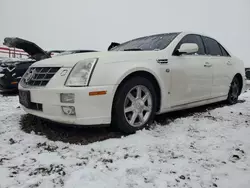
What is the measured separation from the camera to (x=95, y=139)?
246 cm

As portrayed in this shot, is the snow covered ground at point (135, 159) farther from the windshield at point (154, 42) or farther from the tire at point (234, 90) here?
the tire at point (234, 90)

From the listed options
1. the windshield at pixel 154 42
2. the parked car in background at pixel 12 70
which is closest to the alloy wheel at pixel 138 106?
the windshield at pixel 154 42

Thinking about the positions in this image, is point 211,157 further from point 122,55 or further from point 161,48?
point 161,48

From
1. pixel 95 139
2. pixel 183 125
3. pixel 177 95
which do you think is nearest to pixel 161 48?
pixel 177 95

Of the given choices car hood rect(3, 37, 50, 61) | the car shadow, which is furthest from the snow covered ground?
car hood rect(3, 37, 50, 61)

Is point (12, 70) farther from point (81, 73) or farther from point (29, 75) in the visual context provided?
point (81, 73)

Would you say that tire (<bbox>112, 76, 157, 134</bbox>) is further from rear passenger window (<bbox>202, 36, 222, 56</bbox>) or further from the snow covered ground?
rear passenger window (<bbox>202, 36, 222, 56</bbox>)

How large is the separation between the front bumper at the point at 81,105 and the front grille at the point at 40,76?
14 centimetres

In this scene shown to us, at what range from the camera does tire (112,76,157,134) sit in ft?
8.16

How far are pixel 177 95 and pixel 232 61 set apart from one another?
2051mm

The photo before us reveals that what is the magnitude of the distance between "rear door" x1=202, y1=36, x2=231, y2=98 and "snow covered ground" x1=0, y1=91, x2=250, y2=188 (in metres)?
1.17

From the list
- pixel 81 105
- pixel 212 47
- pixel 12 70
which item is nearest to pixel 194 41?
pixel 212 47

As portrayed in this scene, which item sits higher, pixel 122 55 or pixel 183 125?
pixel 122 55

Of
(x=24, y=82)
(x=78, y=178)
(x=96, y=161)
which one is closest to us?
(x=78, y=178)
